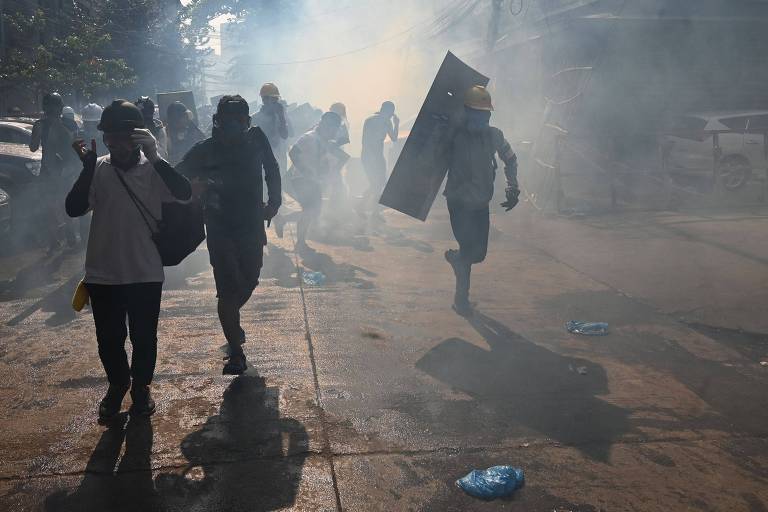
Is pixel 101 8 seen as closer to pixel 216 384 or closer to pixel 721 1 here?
pixel 721 1

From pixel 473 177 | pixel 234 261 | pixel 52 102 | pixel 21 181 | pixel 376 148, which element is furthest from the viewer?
pixel 376 148

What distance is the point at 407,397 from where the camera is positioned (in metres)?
4.61

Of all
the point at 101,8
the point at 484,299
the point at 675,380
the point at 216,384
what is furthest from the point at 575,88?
the point at 101,8

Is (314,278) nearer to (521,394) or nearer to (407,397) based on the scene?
(407,397)

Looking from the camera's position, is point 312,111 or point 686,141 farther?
point 312,111

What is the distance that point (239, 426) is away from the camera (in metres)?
4.10

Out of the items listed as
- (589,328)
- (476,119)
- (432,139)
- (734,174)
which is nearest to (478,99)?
(476,119)

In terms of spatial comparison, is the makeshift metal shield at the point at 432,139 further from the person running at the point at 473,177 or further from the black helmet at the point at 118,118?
the black helmet at the point at 118,118

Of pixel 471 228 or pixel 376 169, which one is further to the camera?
pixel 376 169

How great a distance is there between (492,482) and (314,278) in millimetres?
4544

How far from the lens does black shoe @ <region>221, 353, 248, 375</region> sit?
15.7 ft

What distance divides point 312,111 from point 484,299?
13687 millimetres

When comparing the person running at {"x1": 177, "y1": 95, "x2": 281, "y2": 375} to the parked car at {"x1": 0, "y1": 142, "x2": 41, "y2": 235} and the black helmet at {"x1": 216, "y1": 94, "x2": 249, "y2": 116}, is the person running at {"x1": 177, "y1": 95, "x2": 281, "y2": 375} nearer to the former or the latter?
the black helmet at {"x1": 216, "y1": 94, "x2": 249, "y2": 116}

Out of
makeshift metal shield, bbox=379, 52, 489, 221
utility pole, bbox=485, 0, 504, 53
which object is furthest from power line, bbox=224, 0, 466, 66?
makeshift metal shield, bbox=379, 52, 489, 221
